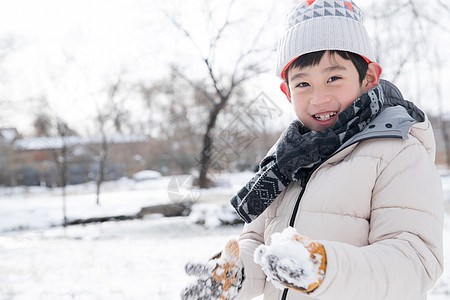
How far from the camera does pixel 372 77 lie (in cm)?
128

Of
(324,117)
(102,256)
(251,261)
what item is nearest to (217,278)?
(251,261)

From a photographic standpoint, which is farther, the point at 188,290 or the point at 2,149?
the point at 2,149

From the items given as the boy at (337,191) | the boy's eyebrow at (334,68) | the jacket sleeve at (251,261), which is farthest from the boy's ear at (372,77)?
the jacket sleeve at (251,261)

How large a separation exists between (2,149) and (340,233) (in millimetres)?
29384

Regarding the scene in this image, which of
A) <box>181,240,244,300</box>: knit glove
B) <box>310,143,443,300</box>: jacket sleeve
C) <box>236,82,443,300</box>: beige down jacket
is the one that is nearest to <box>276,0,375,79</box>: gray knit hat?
<box>236,82,443,300</box>: beige down jacket

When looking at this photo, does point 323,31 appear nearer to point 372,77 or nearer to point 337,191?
point 372,77

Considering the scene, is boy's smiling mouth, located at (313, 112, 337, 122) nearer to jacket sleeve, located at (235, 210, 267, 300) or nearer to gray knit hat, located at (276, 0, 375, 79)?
gray knit hat, located at (276, 0, 375, 79)

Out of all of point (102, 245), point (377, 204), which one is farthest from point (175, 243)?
point (377, 204)

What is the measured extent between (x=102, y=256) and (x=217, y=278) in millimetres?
5520

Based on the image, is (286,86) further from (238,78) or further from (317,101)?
(238,78)

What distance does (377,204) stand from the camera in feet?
3.34

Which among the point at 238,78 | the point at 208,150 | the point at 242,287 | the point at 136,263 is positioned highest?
the point at 242,287

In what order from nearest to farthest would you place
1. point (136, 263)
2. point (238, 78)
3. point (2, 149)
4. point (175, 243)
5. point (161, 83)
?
point (136, 263), point (175, 243), point (238, 78), point (161, 83), point (2, 149)

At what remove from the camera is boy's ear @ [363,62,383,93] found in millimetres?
1272
